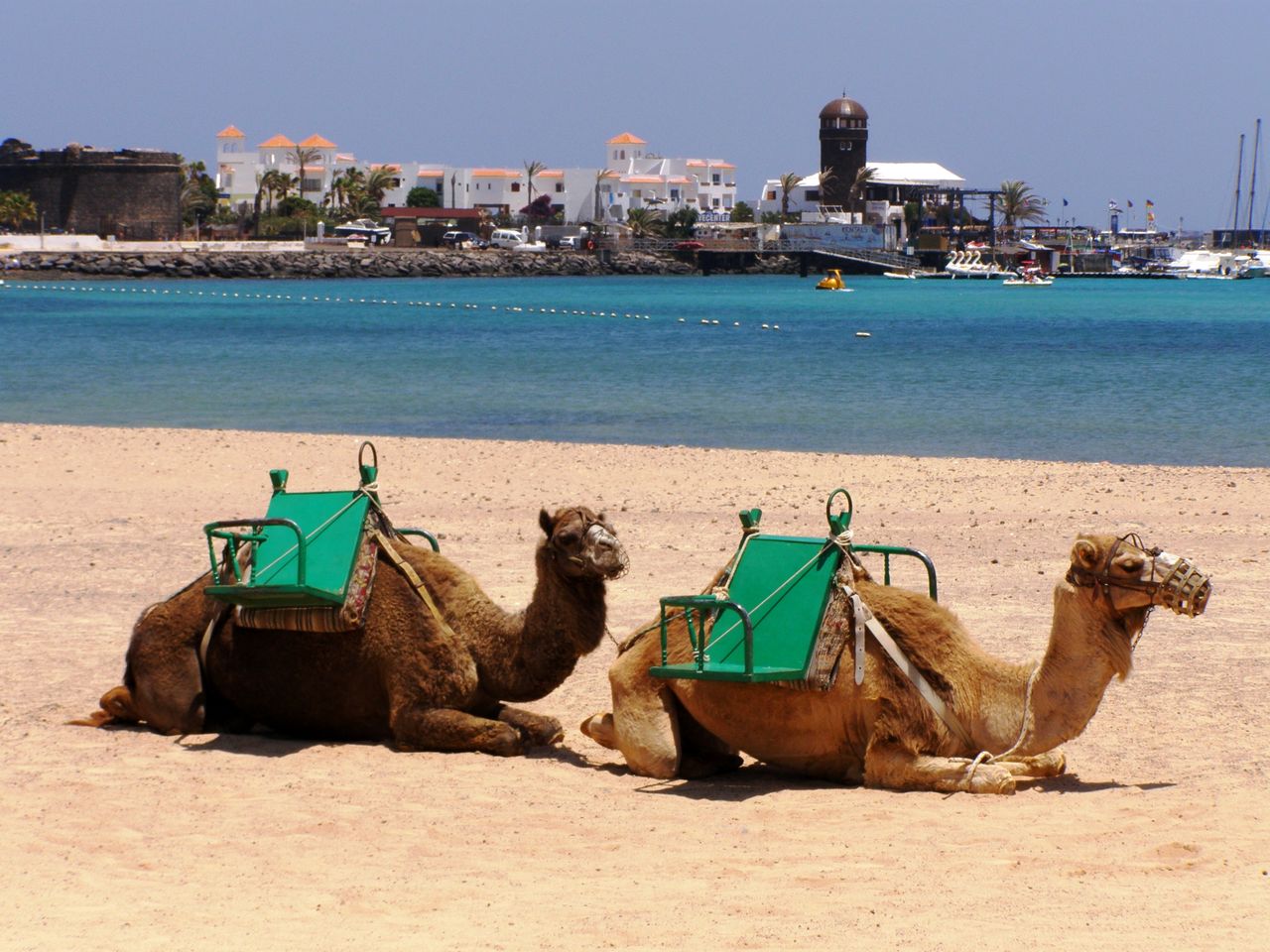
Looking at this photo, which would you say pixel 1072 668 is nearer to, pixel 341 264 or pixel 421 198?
pixel 341 264

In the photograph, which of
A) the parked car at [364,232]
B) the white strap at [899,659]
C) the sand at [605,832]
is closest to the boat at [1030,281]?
the parked car at [364,232]

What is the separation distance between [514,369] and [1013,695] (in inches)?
1638

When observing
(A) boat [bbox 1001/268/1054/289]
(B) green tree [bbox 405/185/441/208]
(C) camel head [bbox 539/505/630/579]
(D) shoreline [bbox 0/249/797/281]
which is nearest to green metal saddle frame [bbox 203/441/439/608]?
(C) camel head [bbox 539/505/630/579]

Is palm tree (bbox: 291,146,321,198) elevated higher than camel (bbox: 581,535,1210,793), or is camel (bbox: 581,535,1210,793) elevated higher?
palm tree (bbox: 291,146,321,198)

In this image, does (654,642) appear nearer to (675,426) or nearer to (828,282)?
(675,426)

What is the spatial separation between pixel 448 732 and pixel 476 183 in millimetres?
191633

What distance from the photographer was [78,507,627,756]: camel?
23.9 feet

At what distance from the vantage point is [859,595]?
6.87 meters

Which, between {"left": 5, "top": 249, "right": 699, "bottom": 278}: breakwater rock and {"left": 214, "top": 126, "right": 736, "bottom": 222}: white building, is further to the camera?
{"left": 214, "top": 126, "right": 736, "bottom": 222}: white building

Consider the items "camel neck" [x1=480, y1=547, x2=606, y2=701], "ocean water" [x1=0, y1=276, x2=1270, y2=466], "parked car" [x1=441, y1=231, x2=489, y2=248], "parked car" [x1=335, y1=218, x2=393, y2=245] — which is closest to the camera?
"camel neck" [x1=480, y1=547, x2=606, y2=701]

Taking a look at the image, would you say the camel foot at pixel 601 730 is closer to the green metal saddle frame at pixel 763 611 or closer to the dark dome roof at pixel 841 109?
the green metal saddle frame at pixel 763 611

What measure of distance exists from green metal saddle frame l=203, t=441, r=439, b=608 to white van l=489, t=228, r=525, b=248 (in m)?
165

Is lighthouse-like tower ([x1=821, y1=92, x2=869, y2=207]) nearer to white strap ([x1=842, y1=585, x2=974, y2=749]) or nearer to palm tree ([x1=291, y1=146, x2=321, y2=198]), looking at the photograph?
palm tree ([x1=291, y1=146, x2=321, y2=198])

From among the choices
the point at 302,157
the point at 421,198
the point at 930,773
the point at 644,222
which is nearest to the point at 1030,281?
the point at 644,222
